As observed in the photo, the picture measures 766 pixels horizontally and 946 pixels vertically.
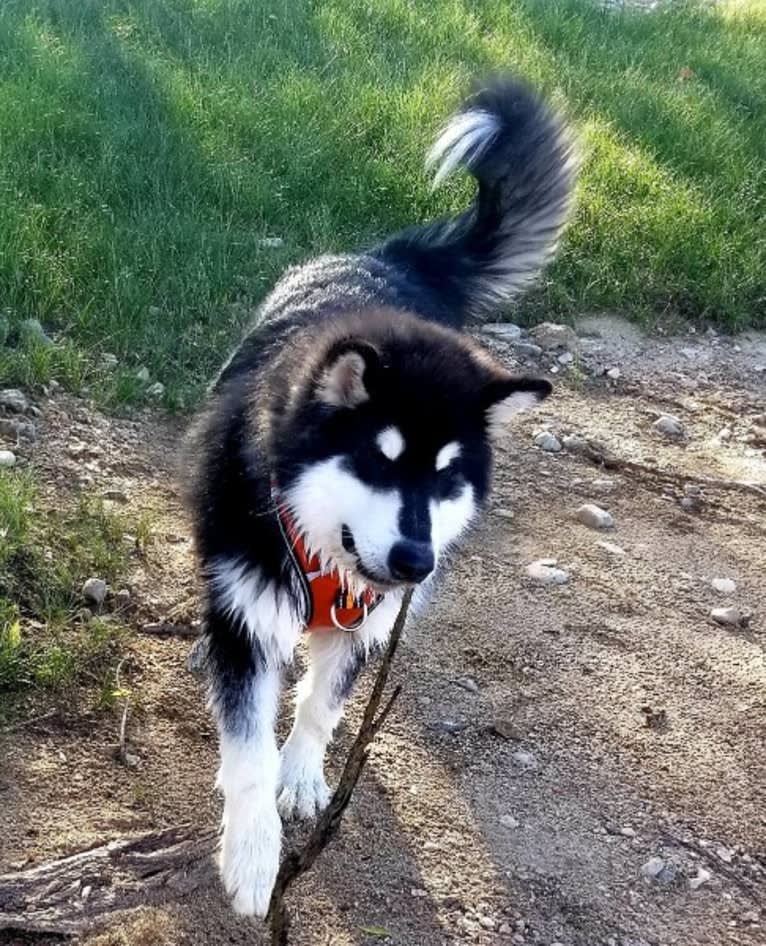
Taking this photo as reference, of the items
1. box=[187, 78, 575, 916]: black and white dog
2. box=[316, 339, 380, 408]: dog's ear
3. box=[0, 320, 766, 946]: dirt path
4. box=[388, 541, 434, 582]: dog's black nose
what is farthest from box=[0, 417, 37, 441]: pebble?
box=[388, 541, 434, 582]: dog's black nose

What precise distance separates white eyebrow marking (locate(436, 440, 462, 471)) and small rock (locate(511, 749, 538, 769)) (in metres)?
1.10

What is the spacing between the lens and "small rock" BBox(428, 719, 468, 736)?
3428 mm

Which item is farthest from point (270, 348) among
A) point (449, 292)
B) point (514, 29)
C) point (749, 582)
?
point (514, 29)

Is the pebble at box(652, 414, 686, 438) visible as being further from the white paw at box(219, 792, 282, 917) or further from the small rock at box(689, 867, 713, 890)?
the white paw at box(219, 792, 282, 917)

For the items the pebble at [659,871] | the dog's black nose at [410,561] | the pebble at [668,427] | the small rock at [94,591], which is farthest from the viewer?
the pebble at [668,427]

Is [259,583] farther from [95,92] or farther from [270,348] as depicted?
[95,92]

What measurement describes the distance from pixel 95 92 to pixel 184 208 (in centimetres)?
109

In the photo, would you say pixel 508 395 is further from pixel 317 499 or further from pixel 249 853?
pixel 249 853

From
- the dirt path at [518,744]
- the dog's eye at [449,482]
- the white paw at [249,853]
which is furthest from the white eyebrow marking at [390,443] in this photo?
the dirt path at [518,744]

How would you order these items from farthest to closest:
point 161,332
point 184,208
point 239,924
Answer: point 184,208, point 161,332, point 239,924

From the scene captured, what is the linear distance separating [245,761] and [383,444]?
0.85 m

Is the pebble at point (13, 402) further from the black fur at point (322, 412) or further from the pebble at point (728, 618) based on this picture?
the pebble at point (728, 618)

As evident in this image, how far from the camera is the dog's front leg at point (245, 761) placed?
2.73 metres

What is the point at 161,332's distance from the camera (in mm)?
4922
